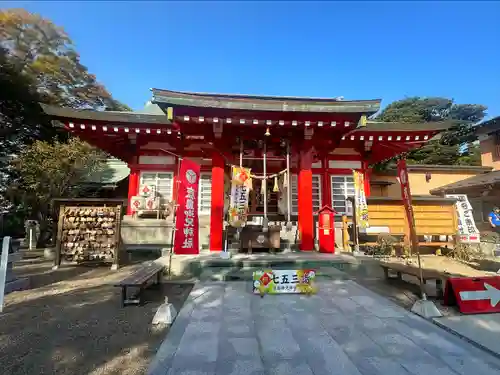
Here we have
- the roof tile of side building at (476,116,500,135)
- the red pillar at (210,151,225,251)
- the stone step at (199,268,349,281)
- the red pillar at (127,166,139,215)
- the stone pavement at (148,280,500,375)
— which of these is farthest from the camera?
the roof tile of side building at (476,116,500,135)

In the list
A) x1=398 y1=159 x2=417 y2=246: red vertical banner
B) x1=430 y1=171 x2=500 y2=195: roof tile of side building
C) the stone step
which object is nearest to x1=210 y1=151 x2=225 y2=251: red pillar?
the stone step

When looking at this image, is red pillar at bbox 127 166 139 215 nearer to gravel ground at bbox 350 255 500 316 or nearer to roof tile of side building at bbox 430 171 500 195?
gravel ground at bbox 350 255 500 316

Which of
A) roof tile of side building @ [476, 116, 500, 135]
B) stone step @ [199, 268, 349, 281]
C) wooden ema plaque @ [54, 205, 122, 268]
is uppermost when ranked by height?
roof tile of side building @ [476, 116, 500, 135]

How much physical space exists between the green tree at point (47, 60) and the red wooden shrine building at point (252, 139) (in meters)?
12.1

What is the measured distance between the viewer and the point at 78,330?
4367mm

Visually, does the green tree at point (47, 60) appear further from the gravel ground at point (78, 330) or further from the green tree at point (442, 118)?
the green tree at point (442, 118)

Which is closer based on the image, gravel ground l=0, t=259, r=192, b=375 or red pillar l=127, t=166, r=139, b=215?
gravel ground l=0, t=259, r=192, b=375

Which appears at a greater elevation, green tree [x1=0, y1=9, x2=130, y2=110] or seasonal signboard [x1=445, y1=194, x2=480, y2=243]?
green tree [x1=0, y1=9, x2=130, y2=110]

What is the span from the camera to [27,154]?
516 inches

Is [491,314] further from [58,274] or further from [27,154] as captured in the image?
[27,154]

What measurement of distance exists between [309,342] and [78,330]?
372 cm

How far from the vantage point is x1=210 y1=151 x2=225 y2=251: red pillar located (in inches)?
361

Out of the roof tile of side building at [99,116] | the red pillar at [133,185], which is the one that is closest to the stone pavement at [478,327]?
Result: the roof tile of side building at [99,116]

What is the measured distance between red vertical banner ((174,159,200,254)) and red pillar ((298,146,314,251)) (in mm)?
3763
